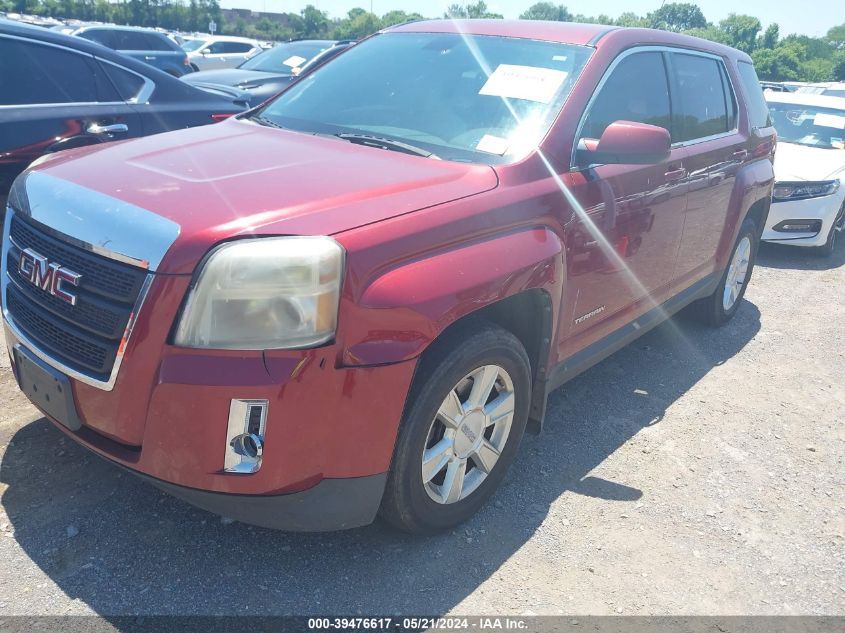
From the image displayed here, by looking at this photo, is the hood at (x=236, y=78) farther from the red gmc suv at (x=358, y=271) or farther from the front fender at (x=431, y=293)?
the front fender at (x=431, y=293)

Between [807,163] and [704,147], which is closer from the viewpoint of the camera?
[704,147]

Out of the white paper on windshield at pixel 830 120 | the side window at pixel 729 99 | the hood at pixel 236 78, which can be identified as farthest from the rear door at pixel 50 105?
the white paper on windshield at pixel 830 120

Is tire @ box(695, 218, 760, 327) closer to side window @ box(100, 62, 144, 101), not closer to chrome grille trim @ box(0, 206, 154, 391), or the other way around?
chrome grille trim @ box(0, 206, 154, 391)

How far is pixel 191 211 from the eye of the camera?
2172 mm

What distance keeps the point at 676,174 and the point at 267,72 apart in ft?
24.3

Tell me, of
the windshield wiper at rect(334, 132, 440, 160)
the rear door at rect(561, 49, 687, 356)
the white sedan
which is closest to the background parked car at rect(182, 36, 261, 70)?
the white sedan

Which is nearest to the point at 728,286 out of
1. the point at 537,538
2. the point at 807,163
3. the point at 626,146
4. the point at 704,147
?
the point at 704,147

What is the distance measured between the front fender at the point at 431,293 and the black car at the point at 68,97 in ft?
10.6

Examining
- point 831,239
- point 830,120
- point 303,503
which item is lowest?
point 303,503

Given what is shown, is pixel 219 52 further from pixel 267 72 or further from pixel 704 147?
pixel 704 147

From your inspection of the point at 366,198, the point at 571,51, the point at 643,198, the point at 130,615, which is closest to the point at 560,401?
the point at 643,198

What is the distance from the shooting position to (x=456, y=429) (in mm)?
2648

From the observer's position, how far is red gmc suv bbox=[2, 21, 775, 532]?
2078mm

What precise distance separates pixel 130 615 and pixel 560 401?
2468 mm
